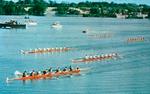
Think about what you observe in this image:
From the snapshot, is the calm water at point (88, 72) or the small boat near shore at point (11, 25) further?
the small boat near shore at point (11, 25)

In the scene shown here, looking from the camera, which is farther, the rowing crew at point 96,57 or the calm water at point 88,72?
the rowing crew at point 96,57

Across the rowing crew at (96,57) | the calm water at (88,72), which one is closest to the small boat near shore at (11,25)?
the calm water at (88,72)

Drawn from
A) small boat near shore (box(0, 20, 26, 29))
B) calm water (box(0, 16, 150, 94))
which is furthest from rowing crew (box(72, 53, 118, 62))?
small boat near shore (box(0, 20, 26, 29))

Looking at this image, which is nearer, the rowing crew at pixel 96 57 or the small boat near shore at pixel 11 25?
the rowing crew at pixel 96 57

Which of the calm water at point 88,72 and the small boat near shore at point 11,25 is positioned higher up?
the calm water at point 88,72

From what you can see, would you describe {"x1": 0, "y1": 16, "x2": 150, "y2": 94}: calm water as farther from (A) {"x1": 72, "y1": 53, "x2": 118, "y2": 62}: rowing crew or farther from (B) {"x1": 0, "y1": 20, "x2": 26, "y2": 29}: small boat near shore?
(B) {"x1": 0, "y1": 20, "x2": 26, "y2": 29}: small boat near shore

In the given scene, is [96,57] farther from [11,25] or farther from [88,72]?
[11,25]

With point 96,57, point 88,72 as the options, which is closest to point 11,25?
point 96,57

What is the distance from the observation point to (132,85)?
51.8 metres

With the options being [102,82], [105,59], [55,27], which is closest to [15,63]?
[105,59]

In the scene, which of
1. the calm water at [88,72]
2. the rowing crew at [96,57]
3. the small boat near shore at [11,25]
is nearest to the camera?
the calm water at [88,72]

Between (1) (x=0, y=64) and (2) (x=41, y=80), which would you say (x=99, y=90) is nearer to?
(2) (x=41, y=80)

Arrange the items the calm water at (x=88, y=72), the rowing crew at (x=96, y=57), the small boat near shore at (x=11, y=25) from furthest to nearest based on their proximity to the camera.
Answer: the small boat near shore at (x=11, y=25) < the rowing crew at (x=96, y=57) < the calm water at (x=88, y=72)

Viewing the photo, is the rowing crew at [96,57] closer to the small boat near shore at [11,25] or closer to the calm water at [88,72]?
the calm water at [88,72]
